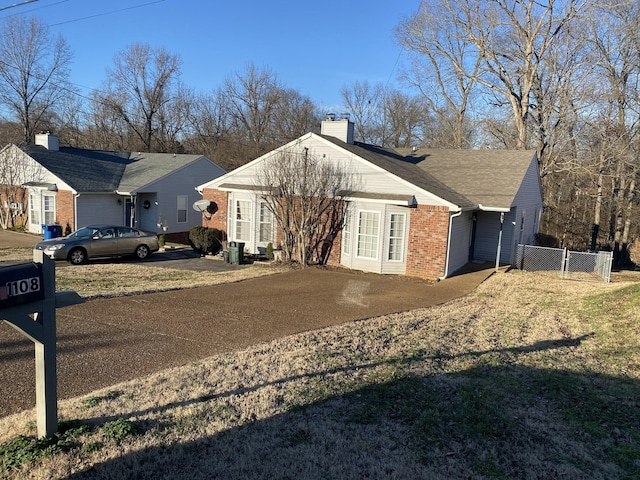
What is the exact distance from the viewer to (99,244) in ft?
57.9

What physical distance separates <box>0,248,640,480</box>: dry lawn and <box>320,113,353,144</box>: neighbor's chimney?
1275cm

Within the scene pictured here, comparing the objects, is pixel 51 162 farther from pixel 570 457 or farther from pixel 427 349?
pixel 570 457

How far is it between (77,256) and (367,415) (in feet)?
49.4

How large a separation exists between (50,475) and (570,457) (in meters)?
4.42

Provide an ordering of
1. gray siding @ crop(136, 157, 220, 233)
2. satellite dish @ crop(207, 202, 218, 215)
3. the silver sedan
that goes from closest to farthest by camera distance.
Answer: the silver sedan < satellite dish @ crop(207, 202, 218, 215) < gray siding @ crop(136, 157, 220, 233)

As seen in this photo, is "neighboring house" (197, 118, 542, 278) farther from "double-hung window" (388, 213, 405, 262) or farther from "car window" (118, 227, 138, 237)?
"car window" (118, 227, 138, 237)

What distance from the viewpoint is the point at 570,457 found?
4.35m

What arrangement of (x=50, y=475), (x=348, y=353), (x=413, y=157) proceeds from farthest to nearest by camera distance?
(x=413, y=157) < (x=348, y=353) < (x=50, y=475)

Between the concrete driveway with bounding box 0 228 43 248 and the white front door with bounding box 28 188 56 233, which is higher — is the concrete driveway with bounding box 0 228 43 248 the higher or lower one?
the lower one

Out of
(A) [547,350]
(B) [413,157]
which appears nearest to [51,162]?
(B) [413,157]

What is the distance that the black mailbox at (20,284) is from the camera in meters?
3.68

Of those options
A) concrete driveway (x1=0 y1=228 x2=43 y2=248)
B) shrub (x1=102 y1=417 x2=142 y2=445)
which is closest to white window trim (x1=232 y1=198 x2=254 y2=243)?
concrete driveway (x1=0 y1=228 x2=43 y2=248)

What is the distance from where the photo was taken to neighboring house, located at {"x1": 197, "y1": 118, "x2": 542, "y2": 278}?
15711 mm

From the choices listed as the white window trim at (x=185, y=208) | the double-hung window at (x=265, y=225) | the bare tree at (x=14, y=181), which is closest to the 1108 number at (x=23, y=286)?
the double-hung window at (x=265, y=225)
